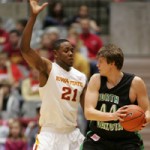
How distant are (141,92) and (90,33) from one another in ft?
20.5

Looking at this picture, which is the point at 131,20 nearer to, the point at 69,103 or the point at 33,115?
the point at 33,115

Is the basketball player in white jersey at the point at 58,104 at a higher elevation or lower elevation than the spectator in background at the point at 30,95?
higher

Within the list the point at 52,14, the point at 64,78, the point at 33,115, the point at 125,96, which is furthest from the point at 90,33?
the point at 125,96

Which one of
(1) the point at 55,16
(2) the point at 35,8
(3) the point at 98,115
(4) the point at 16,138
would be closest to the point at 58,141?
(3) the point at 98,115

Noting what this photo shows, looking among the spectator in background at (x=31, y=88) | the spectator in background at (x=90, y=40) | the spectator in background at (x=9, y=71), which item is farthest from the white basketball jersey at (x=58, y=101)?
the spectator in background at (x=90, y=40)

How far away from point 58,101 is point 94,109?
31.3 inches

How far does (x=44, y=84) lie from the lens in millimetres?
6309

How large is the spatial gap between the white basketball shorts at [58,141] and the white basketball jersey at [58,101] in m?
0.08

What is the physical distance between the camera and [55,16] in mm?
12969

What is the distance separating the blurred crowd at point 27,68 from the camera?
9.32m

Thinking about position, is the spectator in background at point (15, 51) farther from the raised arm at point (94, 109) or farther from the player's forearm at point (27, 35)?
the raised arm at point (94, 109)

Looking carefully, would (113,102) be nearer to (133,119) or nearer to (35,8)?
(133,119)

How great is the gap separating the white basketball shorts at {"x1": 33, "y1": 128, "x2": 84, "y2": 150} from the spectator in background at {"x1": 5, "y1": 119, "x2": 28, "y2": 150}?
9.40 feet

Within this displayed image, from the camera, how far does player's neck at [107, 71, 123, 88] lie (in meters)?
5.73
